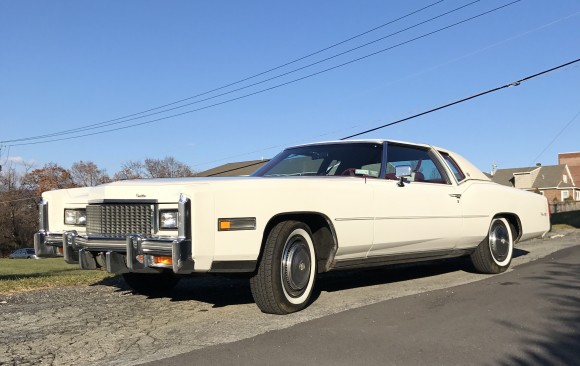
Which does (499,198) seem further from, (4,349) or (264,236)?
(4,349)

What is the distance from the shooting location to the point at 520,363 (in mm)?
3422

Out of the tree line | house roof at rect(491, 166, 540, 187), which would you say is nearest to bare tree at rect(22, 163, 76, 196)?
the tree line

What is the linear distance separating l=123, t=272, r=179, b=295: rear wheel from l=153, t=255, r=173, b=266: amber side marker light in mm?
1568

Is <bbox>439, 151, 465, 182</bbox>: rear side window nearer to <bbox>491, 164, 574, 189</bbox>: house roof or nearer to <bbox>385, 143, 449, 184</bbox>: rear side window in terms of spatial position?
<bbox>385, 143, 449, 184</bbox>: rear side window

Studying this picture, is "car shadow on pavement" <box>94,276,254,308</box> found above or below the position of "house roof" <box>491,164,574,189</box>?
below

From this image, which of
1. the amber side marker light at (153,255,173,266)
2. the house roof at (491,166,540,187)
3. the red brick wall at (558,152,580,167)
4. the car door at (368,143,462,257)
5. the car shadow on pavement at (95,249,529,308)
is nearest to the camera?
the amber side marker light at (153,255,173,266)

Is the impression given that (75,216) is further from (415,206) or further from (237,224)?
(415,206)

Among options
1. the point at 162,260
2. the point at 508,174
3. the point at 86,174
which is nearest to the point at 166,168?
the point at 86,174

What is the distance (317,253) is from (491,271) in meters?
3.12

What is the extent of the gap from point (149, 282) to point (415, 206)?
10.2 feet

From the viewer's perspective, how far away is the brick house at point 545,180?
191 feet

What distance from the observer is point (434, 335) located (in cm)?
407

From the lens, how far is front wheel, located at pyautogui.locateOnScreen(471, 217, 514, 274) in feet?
23.4

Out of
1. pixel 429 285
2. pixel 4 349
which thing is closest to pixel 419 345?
pixel 429 285
